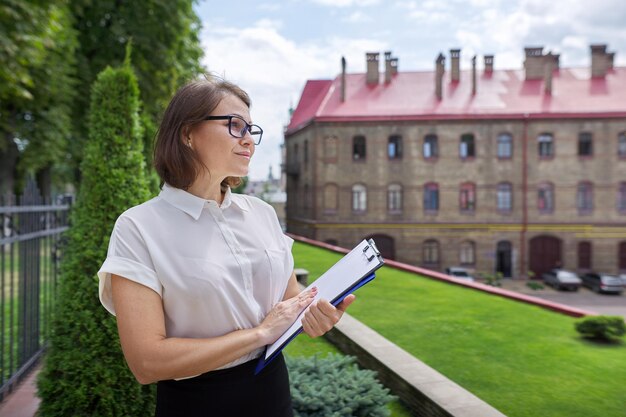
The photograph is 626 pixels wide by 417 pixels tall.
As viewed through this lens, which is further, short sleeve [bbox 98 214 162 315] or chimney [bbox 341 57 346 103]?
chimney [bbox 341 57 346 103]

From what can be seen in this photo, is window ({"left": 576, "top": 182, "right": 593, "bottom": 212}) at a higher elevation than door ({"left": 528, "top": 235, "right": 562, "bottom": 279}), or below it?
higher

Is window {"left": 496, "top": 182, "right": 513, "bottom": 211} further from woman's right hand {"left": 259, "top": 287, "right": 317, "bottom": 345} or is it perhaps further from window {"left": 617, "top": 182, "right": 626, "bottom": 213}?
woman's right hand {"left": 259, "top": 287, "right": 317, "bottom": 345}

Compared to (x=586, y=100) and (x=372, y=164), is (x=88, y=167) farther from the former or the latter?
(x=586, y=100)

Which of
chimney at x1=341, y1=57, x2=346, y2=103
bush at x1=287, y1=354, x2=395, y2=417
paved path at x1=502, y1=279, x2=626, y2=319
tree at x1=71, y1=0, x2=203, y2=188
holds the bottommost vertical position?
paved path at x1=502, y1=279, x2=626, y2=319

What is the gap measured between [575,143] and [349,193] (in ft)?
48.6

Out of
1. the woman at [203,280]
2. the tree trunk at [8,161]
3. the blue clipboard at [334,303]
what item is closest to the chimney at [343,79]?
the tree trunk at [8,161]

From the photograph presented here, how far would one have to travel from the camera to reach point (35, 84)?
17141 mm

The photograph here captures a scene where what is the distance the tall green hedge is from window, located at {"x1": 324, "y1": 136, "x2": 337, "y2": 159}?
101 feet

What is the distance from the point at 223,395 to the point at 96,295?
2448mm

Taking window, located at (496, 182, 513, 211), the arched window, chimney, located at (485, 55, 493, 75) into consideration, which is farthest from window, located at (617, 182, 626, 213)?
chimney, located at (485, 55, 493, 75)

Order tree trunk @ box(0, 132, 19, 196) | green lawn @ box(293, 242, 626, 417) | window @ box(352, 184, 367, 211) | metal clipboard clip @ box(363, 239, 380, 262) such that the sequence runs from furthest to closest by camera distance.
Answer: window @ box(352, 184, 367, 211)
tree trunk @ box(0, 132, 19, 196)
green lawn @ box(293, 242, 626, 417)
metal clipboard clip @ box(363, 239, 380, 262)

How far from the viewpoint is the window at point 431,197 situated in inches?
1394

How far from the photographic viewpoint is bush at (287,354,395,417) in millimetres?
4180

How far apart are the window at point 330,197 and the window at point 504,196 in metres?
10.5
